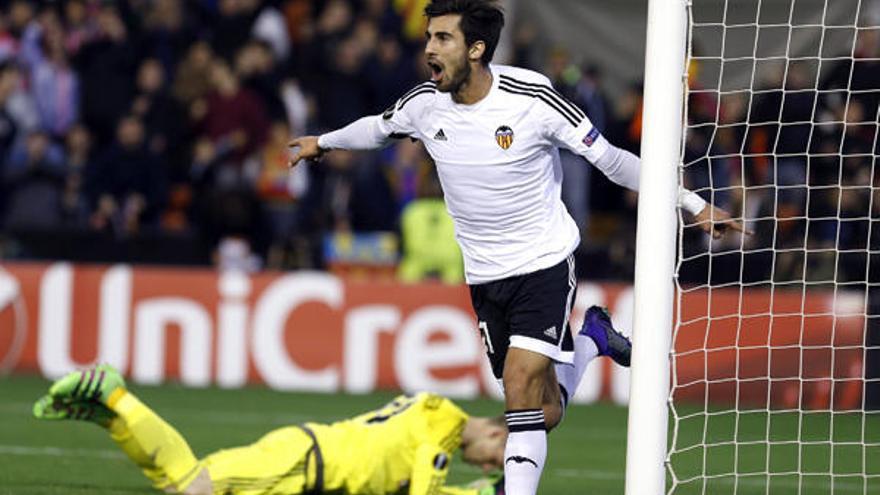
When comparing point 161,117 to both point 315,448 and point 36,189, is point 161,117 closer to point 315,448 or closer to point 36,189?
point 36,189

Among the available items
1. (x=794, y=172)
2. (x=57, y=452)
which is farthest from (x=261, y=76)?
(x=57, y=452)

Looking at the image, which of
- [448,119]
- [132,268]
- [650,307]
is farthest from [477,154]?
[132,268]

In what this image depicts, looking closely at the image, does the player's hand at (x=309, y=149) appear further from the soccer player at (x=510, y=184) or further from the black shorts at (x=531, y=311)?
the black shorts at (x=531, y=311)

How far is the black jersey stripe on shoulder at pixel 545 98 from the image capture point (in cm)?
737

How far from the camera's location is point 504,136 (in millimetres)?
7402

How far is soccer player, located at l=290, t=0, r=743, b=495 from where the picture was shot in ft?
24.1

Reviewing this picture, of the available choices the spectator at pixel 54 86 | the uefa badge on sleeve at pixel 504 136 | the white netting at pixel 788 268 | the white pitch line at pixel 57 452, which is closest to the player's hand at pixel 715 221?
the uefa badge on sleeve at pixel 504 136

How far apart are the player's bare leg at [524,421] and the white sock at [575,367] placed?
1.68 feet

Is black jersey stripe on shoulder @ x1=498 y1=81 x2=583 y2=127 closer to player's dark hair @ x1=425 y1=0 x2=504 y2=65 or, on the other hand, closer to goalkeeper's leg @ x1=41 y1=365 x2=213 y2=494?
player's dark hair @ x1=425 y1=0 x2=504 y2=65

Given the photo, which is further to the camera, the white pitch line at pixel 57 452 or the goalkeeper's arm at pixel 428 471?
the white pitch line at pixel 57 452

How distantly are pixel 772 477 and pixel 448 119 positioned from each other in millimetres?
3784

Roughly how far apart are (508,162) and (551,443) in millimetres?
4511

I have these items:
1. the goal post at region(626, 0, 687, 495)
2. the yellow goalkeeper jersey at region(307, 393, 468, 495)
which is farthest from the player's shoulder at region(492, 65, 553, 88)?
the yellow goalkeeper jersey at region(307, 393, 468, 495)

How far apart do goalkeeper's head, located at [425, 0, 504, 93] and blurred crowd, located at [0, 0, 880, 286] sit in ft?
24.1
